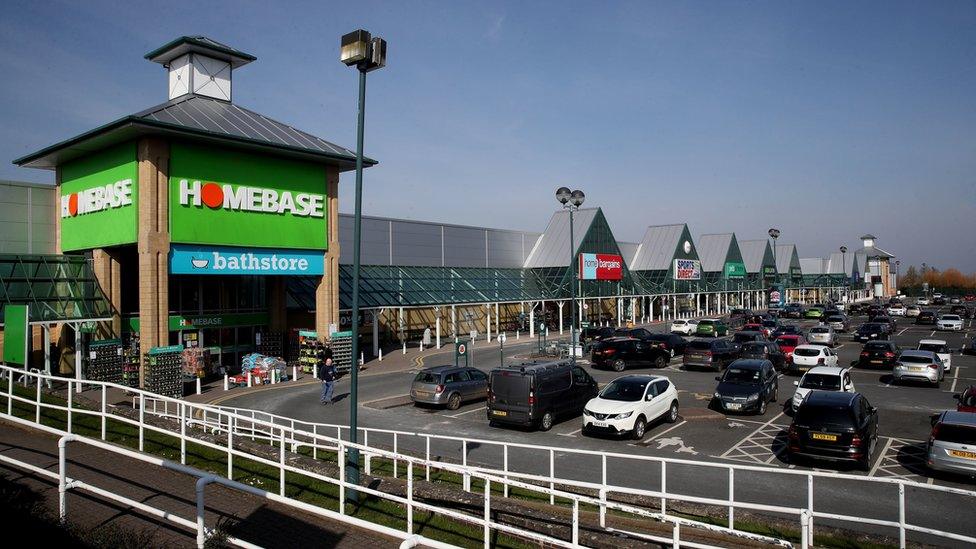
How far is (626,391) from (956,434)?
8.23 meters

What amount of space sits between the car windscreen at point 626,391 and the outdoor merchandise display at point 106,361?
20160 millimetres

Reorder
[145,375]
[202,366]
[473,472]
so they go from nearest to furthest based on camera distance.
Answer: [473,472]
[145,375]
[202,366]

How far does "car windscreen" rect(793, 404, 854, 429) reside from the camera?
15234 mm

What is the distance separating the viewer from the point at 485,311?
5681cm

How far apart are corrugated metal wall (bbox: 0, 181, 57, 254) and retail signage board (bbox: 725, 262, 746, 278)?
260 feet

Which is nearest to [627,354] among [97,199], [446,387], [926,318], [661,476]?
[446,387]

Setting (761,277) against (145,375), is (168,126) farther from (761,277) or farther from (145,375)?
(761,277)

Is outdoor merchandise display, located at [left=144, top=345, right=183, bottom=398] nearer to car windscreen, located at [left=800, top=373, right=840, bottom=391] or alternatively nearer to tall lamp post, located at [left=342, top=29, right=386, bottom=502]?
tall lamp post, located at [left=342, top=29, right=386, bottom=502]

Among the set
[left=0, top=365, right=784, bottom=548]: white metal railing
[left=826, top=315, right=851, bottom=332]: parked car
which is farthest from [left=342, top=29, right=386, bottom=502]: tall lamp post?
[left=826, top=315, right=851, bottom=332]: parked car

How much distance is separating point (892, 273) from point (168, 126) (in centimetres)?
17982

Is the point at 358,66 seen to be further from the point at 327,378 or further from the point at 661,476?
the point at 327,378

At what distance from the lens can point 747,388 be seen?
21672 mm

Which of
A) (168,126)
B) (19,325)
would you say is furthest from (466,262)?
(19,325)

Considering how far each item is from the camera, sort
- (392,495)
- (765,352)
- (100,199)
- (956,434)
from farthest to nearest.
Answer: (765,352), (100,199), (956,434), (392,495)
